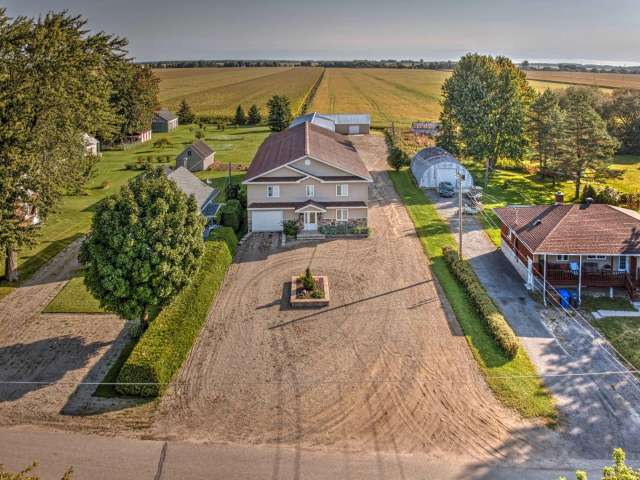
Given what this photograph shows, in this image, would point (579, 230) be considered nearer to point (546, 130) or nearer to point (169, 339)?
point (169, 339)

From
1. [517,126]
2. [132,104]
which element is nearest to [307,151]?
[517,126]

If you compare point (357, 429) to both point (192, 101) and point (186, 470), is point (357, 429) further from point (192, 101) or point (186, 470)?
point (192, 101)

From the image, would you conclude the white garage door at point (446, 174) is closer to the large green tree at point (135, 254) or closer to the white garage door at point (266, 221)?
the white garage door at point (266, 221)

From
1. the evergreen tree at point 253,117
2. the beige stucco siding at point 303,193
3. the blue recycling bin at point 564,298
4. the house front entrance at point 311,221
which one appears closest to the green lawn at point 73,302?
the beige stucco siding at point 303,193

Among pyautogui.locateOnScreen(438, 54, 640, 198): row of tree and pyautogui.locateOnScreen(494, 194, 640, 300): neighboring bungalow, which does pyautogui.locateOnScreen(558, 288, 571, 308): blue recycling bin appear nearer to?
pyautogui.locateOnScreen(494, 194, 640, 300): neighboring bungalow

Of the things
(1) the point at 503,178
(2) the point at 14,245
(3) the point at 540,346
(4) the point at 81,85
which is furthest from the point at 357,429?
(1) the point at 503,178
